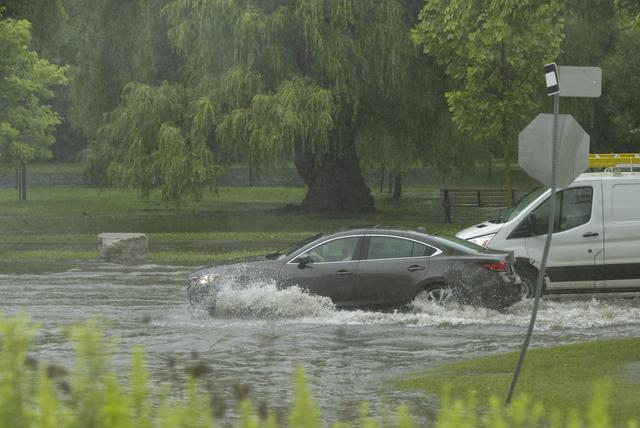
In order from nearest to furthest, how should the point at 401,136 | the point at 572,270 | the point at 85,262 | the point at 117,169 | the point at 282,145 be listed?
the point at 572,270, the point at 85,262, the point at 282,145, the point at 117,169, the point at 401,136

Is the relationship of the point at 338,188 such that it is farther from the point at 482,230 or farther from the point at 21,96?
the point at 482,230

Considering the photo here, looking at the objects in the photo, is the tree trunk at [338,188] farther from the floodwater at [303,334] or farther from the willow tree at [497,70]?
the floodwater at [303,334]

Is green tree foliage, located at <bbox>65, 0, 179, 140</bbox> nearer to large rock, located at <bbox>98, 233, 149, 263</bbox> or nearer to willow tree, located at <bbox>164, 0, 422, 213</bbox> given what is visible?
willow tree, located at <bbox>164, 0, 422, 213</bbox>

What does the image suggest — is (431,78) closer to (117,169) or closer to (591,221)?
(117,169)

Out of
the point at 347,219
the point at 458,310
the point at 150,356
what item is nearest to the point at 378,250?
the point at 458,310

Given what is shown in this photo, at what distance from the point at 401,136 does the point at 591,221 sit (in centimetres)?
2001

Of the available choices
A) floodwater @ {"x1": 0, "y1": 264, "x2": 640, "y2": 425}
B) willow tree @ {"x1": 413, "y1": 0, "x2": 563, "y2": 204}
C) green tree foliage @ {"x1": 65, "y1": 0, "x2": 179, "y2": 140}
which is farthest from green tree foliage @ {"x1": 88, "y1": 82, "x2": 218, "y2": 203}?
floodwater @ {"x1": 0, "y1": 264, "x2": 640, "y2": 425}

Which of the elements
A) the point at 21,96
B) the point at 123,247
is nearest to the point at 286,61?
the point at 123,247

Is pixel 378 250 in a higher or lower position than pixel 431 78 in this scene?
lower

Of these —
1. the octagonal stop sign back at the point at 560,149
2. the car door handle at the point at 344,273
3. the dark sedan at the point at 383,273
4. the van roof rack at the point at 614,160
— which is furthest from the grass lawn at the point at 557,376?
the van roof rack at the point at 614,160

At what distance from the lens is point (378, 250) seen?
18.0 m

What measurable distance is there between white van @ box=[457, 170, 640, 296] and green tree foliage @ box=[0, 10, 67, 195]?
85.2 feet

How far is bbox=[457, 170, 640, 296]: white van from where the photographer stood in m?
19.4

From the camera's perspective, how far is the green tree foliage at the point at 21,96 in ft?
143
